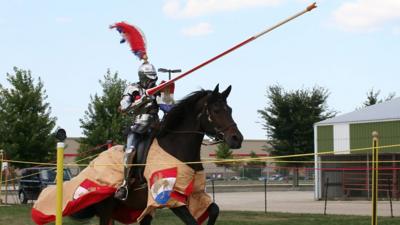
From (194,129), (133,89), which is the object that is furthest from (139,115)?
(194,129)

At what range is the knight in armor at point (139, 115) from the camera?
9.65 metres

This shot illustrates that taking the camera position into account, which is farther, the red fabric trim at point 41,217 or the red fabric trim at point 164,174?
the red fabric trim at point 41,217

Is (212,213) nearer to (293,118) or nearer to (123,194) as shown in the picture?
(123,194)

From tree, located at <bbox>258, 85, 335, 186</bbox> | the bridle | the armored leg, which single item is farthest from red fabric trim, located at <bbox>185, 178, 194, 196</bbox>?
tree, located at <bbox>258, 85, 335, 186</bbox>

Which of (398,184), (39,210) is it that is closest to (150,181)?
(39,210)

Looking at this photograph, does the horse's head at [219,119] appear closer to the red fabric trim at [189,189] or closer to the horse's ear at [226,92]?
the horse's ear at [226,92]

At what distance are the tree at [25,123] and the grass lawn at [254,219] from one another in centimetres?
1085

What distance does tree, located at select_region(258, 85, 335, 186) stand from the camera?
49.8 m

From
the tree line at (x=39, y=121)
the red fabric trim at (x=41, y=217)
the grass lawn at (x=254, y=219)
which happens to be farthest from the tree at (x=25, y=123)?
the red fabric trim at (x=41, y=217)

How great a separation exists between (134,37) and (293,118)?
39905 mm

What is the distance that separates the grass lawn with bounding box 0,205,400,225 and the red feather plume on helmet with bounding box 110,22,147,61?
20.2 feet

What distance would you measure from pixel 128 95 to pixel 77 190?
1584 millimetres

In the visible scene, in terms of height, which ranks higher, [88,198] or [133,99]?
[133,99]

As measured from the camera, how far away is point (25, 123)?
31.7 meters
